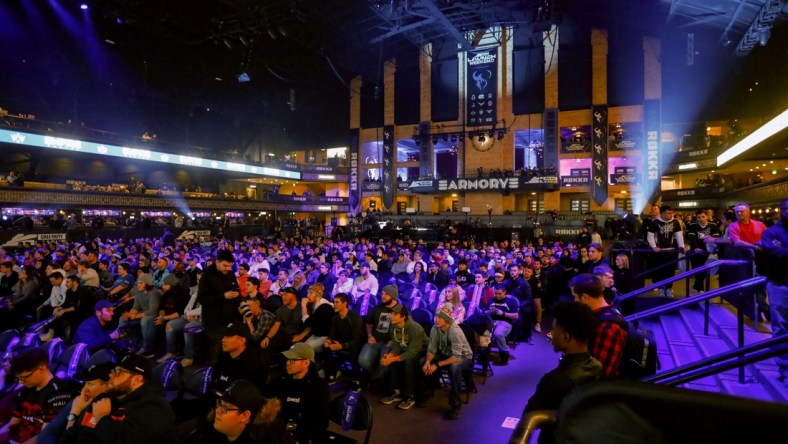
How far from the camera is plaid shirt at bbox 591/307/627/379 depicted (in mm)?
2732

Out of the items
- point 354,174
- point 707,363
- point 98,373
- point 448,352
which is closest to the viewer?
point 707,363

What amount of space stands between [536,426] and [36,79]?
3406cm

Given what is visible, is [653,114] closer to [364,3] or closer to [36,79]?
[364,3]

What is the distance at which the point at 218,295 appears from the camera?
5406mm

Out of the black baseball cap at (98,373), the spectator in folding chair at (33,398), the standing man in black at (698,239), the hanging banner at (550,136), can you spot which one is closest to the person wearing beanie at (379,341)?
the black baseball cap at (98,373)

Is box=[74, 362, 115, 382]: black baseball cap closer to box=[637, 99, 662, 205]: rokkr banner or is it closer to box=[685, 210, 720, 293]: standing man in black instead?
box=[685, 210, 720, 293]: standing man in black

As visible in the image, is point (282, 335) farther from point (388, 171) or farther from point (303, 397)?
point (388, 171)

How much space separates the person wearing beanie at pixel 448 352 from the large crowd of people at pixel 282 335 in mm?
17

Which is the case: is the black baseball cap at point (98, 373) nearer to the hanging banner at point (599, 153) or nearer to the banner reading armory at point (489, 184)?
the banner reading armory at point (489, 184)

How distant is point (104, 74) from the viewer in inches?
1043

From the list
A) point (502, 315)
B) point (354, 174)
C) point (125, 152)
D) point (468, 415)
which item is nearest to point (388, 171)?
point (354, 174)

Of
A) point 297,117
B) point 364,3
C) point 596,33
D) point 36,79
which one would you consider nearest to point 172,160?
point 36,79

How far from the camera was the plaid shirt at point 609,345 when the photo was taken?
273 centimetres

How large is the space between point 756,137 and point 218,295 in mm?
21478
